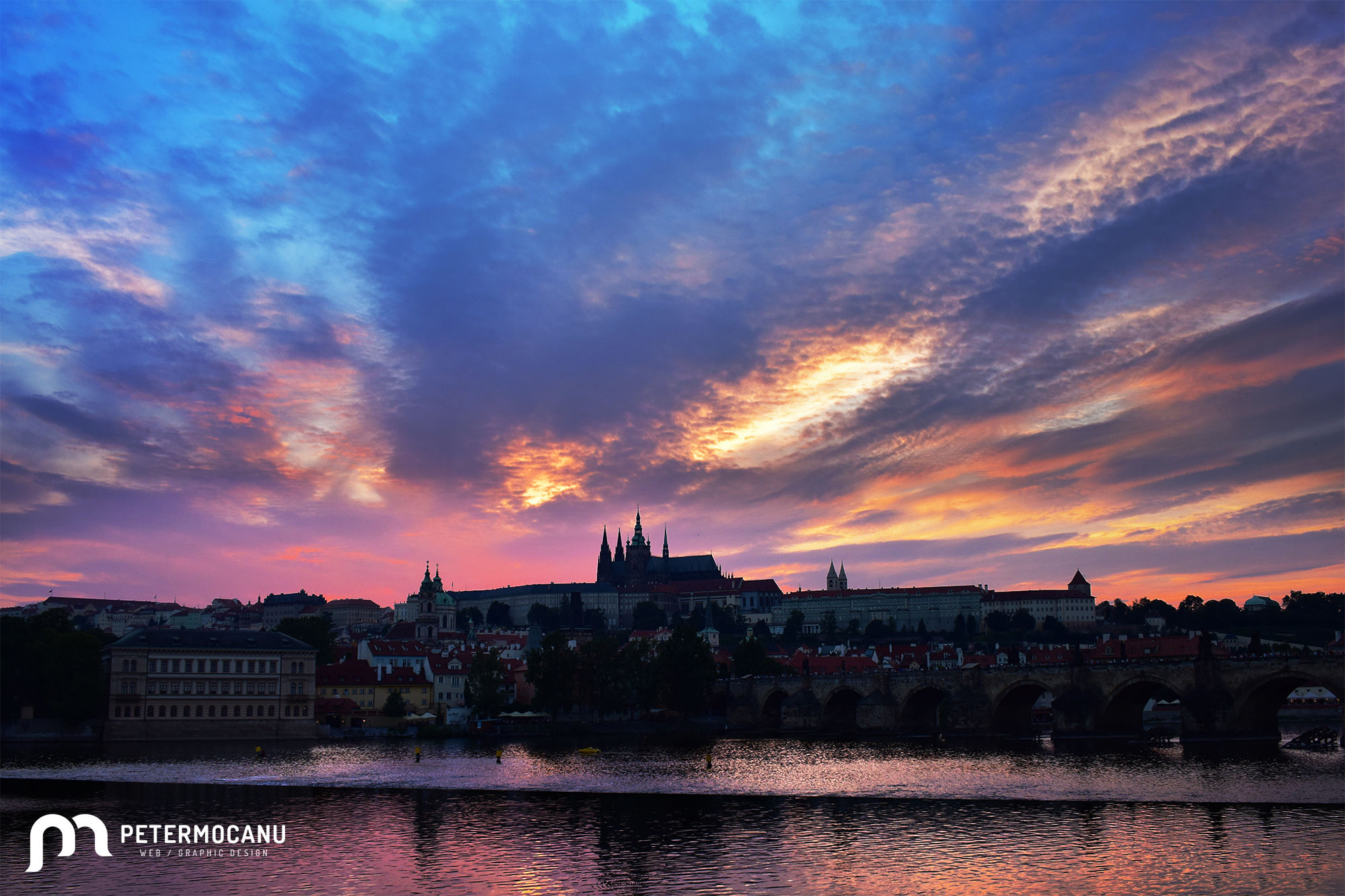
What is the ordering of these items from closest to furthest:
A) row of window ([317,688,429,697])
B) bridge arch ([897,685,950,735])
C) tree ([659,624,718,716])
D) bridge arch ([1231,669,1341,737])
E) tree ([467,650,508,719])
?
1. bridge arch ([1231,669,1341,737])
2. bridge arch ([897,685,950,735])
3. tree ([467,650,508,719])
4. row of window ([317,688,429,697])
5. tree ([659,624,718,716])

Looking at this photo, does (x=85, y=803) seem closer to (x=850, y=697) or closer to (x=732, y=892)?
(x=732, y=892)

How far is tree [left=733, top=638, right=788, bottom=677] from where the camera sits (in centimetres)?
13038

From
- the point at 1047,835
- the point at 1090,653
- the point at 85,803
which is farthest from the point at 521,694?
the point at 1047,835

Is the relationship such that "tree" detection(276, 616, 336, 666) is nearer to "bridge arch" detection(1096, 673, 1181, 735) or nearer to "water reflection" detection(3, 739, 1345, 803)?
"water reflection" detection(3, 739, 1345, 803)

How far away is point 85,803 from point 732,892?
31453 millimetres

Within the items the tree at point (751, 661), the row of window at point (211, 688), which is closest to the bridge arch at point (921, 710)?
the tree at point (751, 661)

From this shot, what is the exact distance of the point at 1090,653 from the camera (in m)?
145

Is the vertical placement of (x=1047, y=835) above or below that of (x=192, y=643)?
below

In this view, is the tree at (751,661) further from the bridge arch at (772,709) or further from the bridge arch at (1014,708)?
the bridge arch at (1014,708)

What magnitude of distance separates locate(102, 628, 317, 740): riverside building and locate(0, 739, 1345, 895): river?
61.3 ft

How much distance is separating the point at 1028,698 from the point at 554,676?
147 ft

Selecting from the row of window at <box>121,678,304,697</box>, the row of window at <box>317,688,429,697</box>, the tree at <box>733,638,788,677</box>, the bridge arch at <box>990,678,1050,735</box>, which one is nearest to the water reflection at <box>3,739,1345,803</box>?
the row of window at <box>121,678,304,697</box>

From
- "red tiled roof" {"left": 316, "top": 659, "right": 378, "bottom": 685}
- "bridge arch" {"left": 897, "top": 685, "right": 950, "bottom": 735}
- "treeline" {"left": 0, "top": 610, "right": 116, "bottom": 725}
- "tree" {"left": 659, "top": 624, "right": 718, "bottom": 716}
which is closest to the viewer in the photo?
"treeline" {"left": 0, "top": 610, "right": 116, "bottom": 725}

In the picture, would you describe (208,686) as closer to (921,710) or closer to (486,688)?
(486,688)
